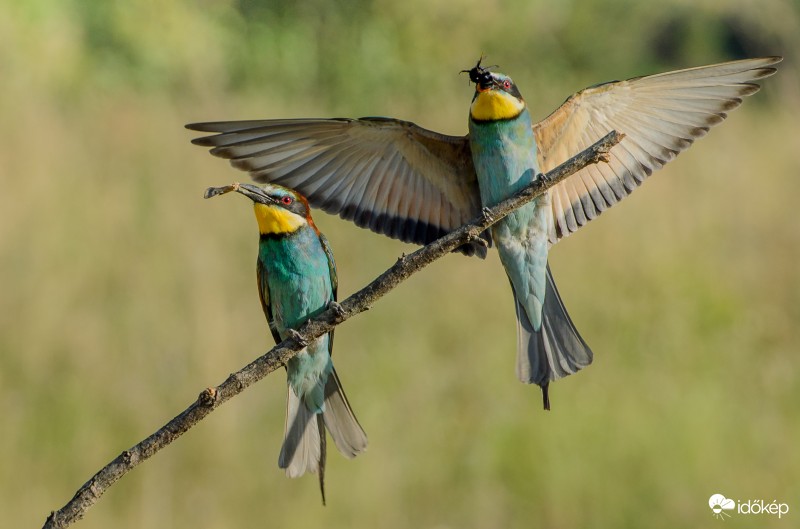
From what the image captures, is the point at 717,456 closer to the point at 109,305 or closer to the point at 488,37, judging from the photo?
the point at 109,305

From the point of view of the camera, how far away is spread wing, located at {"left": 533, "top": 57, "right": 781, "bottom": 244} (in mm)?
2621

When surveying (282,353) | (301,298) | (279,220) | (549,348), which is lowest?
(282,353)

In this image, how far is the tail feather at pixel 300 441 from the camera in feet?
8.04

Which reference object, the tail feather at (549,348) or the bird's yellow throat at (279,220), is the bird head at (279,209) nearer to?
the bird's yellow throat at (279,220)

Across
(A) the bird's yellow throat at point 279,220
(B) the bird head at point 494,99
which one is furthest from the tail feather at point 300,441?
(B) the bird head at point 494,99

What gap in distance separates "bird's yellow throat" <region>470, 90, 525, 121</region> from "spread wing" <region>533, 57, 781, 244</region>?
0.08 meters

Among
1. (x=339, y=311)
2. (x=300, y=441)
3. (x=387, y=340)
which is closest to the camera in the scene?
(x=339, y=311)

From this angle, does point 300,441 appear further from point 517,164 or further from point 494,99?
point 494,99

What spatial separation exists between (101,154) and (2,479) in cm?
240

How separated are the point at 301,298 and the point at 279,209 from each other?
8.6 inches

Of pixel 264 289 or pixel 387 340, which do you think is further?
pixel 387 340

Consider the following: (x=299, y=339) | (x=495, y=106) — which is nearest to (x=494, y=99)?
(x=495, y=106)

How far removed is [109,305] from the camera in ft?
17.1

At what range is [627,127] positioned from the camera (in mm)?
2705
